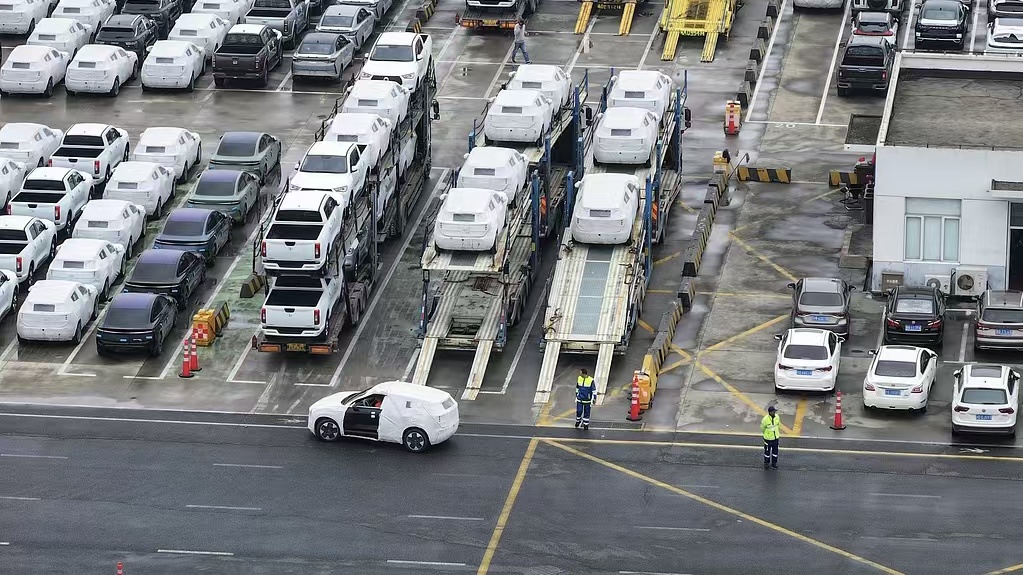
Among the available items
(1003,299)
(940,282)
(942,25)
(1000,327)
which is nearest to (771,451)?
(1000,327)

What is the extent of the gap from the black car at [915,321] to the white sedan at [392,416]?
1297 centimetres

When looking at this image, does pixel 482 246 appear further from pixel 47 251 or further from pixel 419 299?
pixel 47 251

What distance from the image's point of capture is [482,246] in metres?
65.1

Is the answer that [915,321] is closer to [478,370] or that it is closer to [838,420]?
[838,420]

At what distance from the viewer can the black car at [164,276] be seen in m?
68.1

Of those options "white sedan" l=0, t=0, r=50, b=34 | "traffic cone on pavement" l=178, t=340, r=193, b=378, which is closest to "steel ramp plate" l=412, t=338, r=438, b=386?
"traffic cone on pavement" l=178, t=340, r=193, b=378

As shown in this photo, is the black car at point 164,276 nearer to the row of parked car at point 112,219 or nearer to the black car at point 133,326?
the row of parked car at point 112,219

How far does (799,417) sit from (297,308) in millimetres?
14270

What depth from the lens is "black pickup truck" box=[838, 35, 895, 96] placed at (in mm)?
83812

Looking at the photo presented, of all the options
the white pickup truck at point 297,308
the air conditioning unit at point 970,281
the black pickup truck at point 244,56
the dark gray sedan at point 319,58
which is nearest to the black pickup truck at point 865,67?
the air conditioning unit at point 970,281

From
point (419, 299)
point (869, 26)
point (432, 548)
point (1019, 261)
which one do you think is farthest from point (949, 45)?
point (432, 548)

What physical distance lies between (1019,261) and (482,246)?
15.5 m

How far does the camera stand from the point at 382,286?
70.6m

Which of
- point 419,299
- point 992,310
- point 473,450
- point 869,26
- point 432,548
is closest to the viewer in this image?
point 432,548
